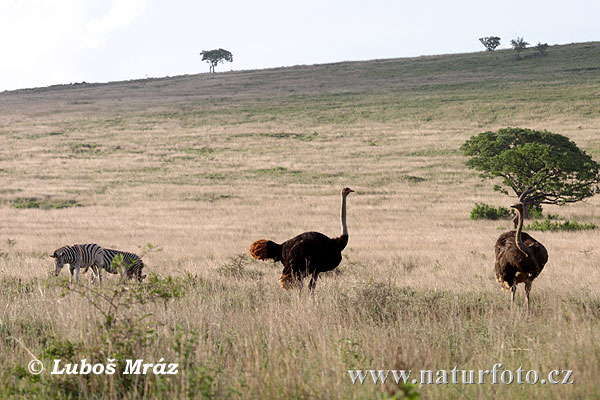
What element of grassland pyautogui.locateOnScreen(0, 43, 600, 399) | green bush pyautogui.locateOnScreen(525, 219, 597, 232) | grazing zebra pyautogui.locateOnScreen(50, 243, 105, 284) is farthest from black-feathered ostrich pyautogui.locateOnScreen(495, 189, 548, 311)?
green bush pyautogui.locateOnScreen(525, 219, 597, 232)

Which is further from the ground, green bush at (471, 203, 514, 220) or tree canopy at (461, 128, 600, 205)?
tree canopy at (461, 128, 600, 205)

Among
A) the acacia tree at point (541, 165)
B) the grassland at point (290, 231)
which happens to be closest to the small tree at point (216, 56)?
the grassland at point (290, 231)

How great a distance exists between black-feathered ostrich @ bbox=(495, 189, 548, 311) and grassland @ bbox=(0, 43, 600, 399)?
440mm

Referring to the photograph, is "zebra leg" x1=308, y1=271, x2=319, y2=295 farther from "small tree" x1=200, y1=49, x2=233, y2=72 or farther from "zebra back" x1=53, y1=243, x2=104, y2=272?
"small tree" x1=200, y1=49, x2=233, y2=72

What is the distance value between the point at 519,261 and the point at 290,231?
1428cm

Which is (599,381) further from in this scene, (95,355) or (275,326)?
(95,355)

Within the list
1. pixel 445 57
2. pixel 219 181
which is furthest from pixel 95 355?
pixel 445 57

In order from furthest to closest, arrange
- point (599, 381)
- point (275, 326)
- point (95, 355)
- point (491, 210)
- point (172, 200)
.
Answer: point (172, 200) < point (491, 210) < point (275, 326) < point (95, 355) < point (599, 381)

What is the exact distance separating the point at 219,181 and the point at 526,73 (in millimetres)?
54288

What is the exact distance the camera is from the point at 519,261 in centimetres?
981

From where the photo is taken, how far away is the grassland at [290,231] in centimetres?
556

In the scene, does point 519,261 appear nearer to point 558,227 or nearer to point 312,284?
point 312,284

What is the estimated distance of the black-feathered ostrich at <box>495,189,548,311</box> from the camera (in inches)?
385

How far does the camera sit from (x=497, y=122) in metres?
56.8
